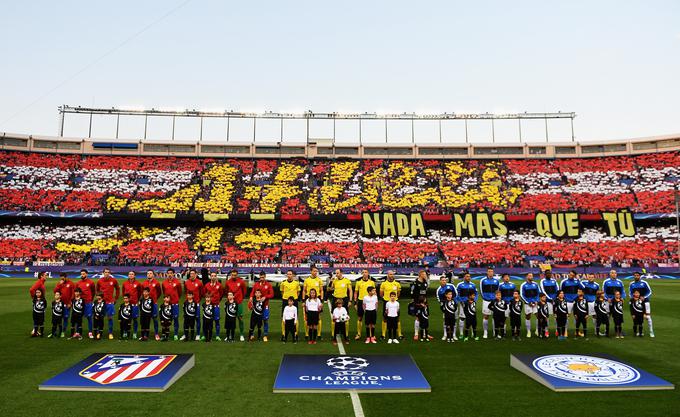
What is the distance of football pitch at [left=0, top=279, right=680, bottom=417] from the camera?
718cm

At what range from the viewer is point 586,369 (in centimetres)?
912

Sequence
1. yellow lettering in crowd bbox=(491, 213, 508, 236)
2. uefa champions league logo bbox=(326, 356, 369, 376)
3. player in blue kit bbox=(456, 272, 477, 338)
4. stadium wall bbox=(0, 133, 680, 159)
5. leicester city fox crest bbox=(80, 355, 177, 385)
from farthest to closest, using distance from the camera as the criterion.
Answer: stadium wall bbox=(0, 133, 680, 159) < yellow lettering in crowd bbox=(491, 213, 508, 236) < player in blue kit bbox=(456, 272, 477, 338) < uefa champions league logo bbox=(326, 356, 369, 376) < leicester city fox crest bbox=(80, 355, 177, 385)

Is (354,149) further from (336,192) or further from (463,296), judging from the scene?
(463,296)

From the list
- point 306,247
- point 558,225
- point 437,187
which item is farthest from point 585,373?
point 437,187

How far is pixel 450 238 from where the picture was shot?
43594 millimetres

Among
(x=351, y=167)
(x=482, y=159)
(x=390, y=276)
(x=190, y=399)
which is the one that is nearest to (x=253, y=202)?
(x=351, y=167)

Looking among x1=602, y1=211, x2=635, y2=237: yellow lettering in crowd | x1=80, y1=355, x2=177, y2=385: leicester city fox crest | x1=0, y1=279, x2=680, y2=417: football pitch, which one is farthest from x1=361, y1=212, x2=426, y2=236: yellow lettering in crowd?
x1=80, y1=355, x2=177, y2=385: leicester city fox crest

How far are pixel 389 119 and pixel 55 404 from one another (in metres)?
55.3

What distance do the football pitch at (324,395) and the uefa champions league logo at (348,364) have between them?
1.06 metres

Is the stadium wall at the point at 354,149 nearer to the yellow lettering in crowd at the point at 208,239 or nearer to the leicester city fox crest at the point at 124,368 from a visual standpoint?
the yellow lettering in crowd at the point at 208,239

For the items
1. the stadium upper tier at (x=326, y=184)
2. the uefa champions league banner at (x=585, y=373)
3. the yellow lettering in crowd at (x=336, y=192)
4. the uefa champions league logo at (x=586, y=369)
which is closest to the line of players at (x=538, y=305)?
the uefa champions league banner at (x=585, y=373)

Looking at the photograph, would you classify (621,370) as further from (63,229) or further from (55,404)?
(63,229)

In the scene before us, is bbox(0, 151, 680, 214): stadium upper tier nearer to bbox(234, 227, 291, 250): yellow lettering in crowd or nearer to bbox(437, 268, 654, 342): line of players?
bbox(234, 227, 291, 250): yellow lettering in crowd

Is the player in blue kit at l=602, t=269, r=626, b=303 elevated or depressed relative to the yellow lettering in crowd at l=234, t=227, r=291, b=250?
depressed
